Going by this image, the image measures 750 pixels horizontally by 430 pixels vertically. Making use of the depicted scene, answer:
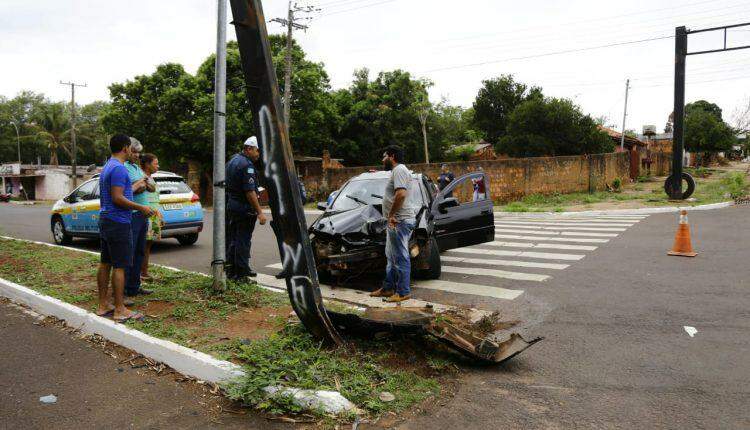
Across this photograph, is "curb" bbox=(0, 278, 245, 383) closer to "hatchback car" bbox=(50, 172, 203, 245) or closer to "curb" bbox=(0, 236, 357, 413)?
"curb" bbox=(0, 236, 357, 413)

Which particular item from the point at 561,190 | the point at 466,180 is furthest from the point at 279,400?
the point at 561,190

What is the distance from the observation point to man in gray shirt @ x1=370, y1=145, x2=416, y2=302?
6.05 m

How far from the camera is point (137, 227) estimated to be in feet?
20.1

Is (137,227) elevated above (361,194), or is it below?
below

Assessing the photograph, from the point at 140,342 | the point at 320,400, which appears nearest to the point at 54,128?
the point at 140,342

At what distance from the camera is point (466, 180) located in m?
8.22

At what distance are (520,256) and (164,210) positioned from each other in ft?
23.6

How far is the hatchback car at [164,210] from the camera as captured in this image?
34.7 feet

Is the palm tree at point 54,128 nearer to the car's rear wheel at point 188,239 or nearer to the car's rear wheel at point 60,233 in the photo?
the car's rear wheel at point 60,233

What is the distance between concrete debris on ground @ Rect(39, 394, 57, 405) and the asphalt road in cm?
256

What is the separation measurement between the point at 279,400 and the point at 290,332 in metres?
1.17

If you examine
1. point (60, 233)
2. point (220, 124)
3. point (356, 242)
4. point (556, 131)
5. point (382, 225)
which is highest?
point (556, 131)

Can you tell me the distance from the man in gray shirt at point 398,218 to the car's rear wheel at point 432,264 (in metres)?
1.04

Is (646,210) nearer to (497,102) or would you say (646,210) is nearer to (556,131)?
(556,131)
